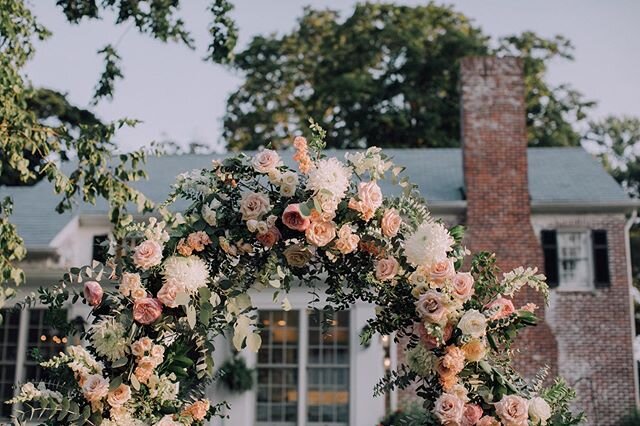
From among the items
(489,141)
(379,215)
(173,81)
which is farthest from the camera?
(173,81)

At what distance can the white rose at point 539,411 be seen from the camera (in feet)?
12.0

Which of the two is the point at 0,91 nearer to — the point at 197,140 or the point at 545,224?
the point at 545,224

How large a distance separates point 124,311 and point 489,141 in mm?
11878

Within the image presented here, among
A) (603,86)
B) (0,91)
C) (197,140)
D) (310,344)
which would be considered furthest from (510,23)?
(0,91)

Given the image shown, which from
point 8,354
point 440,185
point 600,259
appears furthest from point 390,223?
point 600,259

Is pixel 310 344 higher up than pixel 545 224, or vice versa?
pixel 545 224

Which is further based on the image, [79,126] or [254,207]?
[79,126]

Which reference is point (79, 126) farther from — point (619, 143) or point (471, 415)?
point (619, 143)

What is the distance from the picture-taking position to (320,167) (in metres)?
3.92

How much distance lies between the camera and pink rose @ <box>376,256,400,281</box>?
390 centimetres

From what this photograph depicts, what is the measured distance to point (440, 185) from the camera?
15.6 m

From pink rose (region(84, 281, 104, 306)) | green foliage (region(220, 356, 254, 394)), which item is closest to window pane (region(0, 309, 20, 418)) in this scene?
green foliage (region(220, 356, 254, 394))

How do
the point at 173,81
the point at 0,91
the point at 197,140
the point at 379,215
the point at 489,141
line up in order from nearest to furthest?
the point at 379,215
the point at 0,91
the point at 489,141
the point at 173,81
the point at 197,140

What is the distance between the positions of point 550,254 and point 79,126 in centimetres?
971
